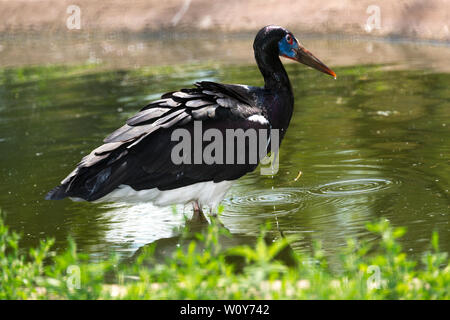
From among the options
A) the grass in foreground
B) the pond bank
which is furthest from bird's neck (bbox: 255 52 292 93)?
the pond bank

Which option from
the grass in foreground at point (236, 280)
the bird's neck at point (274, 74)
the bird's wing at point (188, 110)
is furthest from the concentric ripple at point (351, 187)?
the grass in foreground at point (236, 280)

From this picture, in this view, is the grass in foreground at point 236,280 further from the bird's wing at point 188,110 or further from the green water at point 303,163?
the bird's wing at point 188,110

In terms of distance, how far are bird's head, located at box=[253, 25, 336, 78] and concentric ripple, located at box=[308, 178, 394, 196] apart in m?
0.96

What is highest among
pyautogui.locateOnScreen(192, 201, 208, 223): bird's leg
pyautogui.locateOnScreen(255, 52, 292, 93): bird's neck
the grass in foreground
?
pyautogui.locateOnScreen(255, 52, 292, 93): bird's neck

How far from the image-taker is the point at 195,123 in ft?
19.2

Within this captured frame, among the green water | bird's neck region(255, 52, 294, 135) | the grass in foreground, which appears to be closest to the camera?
the grass in foreground

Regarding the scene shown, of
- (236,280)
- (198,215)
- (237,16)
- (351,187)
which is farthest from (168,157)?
(237,16)

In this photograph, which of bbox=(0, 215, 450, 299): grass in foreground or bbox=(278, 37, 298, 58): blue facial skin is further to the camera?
bbox=(278, 37, 298, 58): blue facial skin

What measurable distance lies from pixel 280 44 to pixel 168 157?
4.99 feet

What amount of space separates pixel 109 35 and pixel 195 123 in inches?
523

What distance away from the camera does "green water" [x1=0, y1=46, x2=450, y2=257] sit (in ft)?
19.7

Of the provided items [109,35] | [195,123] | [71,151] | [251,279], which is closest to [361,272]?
[251,279]

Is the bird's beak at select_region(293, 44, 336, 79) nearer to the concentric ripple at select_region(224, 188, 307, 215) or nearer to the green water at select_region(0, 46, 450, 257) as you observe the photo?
the green water at select_region(0, 46, 450, 257)
